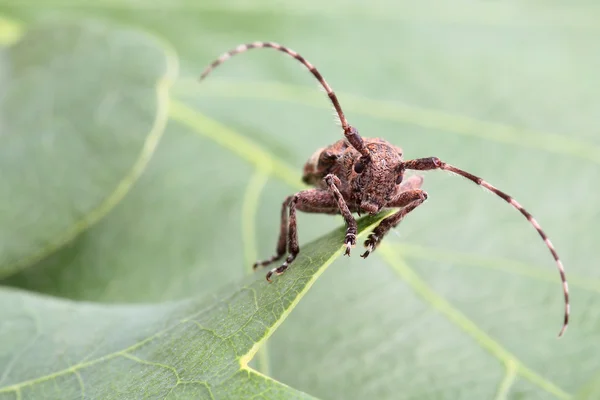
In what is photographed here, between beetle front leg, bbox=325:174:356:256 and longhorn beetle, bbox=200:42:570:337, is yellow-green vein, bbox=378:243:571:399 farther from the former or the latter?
beetle front leg, bbox=325:174:356:256

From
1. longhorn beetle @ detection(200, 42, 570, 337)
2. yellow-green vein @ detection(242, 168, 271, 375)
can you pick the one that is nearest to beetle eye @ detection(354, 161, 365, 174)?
longhorn beetle @ detection(200, 42, 570, 337)

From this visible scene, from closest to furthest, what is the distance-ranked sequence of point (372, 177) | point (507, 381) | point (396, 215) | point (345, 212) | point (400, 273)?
point (345, 212) → point (396, 215) → point (372, 177) → point (507, 381) → point (400, 273)

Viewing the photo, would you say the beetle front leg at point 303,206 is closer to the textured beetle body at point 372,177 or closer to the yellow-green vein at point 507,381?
the textured beetle body at point 372,177

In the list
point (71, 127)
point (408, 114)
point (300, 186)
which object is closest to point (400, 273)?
point (300, 186)

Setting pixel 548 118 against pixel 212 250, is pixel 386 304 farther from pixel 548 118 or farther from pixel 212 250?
pixel 548 118

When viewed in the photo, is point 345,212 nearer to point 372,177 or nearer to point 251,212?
point 372,177

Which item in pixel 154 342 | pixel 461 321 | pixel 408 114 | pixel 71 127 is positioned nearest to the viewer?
pixel 154 342

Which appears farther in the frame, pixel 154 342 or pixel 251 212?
pixel 251 212

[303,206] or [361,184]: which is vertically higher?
[361,184]

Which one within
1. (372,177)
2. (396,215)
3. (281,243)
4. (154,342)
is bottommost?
(154,342)
